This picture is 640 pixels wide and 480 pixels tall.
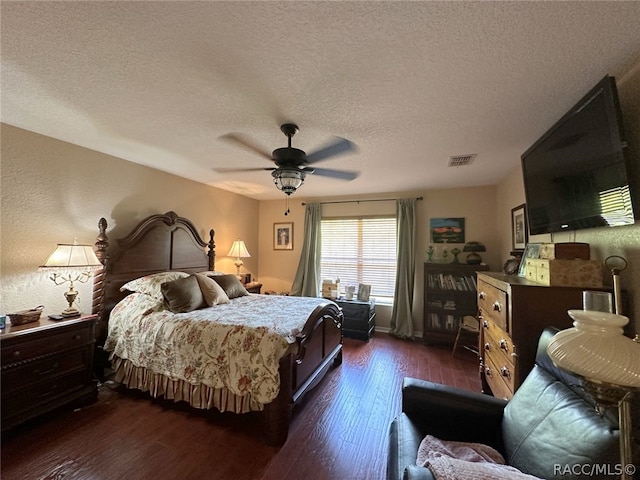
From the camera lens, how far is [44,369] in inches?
83.4

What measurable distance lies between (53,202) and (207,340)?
204 centimetres

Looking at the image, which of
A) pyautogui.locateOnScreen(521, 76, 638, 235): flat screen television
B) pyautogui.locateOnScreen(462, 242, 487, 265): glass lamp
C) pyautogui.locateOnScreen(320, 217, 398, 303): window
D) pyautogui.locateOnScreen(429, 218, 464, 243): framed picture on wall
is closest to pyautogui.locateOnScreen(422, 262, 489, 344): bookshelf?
pyautogui.locateOnScreen(462, 242, 487, 265): glass lamp

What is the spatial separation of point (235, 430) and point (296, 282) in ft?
10.0

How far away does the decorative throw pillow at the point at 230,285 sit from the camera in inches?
136

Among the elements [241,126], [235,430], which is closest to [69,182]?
[241,126]

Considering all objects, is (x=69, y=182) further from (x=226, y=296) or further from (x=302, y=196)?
(x=302, y=196)

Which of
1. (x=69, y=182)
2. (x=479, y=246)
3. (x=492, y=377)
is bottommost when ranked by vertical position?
(x=492, y=377)

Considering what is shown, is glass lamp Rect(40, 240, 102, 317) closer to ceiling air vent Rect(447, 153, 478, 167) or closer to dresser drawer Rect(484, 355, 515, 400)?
dresser drawer Rect(484, 355, 515, 400)

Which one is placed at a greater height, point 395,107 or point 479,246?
point 395,107

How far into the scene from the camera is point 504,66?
1.45 meters

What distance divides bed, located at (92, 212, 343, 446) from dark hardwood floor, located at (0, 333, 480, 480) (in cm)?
14

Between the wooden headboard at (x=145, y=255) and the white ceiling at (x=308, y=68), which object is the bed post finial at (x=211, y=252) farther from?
the white ceiling at (x=308, y=68)

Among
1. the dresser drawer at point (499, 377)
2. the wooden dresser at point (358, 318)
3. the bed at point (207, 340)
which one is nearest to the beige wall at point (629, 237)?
the dresser drawer at point (499, 377)

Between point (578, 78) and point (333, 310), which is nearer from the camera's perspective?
point (578, 78)
